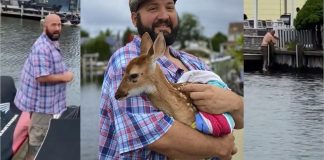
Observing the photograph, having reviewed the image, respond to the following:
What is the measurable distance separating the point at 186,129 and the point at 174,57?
44 centimetres

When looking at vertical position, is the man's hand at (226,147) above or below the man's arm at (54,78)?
below

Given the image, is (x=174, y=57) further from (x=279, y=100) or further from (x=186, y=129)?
(x=279, y=100)

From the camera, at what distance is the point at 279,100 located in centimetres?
263

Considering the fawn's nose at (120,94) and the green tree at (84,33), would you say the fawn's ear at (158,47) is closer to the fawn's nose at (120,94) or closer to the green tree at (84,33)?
the fawn's nose at (120,94)

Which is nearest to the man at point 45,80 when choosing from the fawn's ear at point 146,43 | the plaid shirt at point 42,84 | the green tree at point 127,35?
the plaid shirt at point 42,84

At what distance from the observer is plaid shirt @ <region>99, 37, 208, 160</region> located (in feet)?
6.02

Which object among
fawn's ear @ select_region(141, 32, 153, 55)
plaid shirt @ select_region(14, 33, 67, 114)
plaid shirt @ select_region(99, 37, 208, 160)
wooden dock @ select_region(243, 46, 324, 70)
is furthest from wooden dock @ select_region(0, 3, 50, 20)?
wooden dock @ select_region(243, 46, 324, 70)

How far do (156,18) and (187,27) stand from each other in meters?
0.28

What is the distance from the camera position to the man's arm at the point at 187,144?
1.82m

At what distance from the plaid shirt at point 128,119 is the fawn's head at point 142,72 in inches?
1.3

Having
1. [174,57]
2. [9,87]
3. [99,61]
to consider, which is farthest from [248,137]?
[9,87]

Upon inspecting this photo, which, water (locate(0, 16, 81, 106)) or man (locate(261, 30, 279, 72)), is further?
man (locate(261, 30, 279, 72))

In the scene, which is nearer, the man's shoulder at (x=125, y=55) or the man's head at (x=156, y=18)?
the man's shoulder at (x=125, y=55)

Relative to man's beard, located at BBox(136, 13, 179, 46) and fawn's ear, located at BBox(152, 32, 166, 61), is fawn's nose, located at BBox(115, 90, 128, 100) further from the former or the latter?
man's beard, located at BBox(136, 13, 179, 46)
